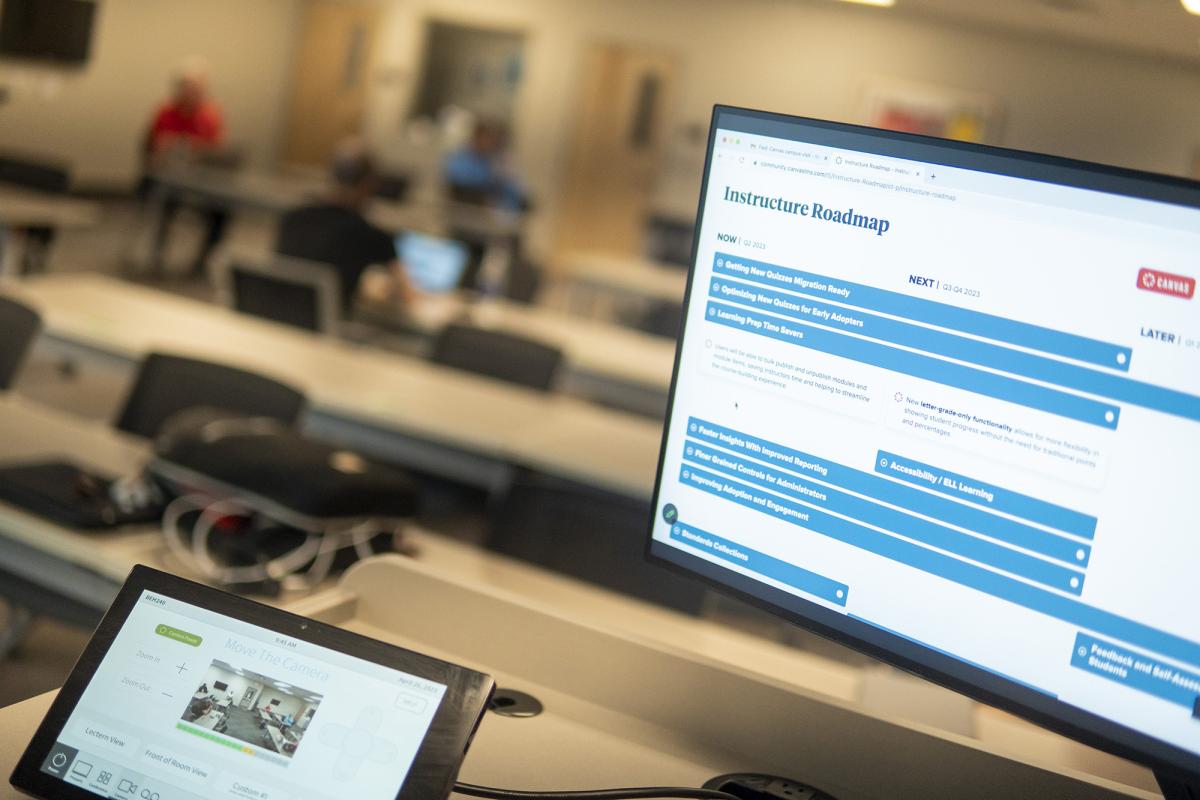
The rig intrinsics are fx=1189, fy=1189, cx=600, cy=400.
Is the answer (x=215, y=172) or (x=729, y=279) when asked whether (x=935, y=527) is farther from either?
(x=215, y=172)

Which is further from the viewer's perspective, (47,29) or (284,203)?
(47,29)

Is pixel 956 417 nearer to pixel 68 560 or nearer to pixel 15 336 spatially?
pixel 68 560

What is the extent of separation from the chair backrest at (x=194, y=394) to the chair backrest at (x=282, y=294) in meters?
1.32

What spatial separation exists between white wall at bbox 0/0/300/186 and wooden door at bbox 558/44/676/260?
145 inches

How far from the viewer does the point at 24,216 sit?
5.25 meters

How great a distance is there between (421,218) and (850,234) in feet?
23.6

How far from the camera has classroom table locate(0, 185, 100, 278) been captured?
5.25 metres

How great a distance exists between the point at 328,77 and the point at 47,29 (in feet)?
15.6

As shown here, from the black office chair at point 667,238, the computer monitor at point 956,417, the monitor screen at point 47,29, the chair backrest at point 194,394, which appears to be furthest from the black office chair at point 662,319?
the monitor screen at point 47,29

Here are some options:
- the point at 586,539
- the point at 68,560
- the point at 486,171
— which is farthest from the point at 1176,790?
the point at 486,171

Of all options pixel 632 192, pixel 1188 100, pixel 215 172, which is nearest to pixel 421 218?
pixel 215 172

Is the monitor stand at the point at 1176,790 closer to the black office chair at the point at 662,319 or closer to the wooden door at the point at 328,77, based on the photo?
the black office chair at the point at 662,319

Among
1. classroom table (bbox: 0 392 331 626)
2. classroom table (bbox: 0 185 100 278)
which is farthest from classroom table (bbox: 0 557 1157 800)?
classroom table (bbox: 0 185 100 278)

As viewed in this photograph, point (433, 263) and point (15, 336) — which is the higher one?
point (433, 263)
